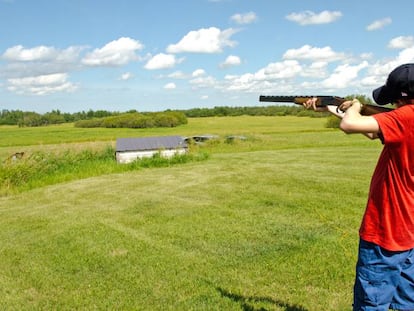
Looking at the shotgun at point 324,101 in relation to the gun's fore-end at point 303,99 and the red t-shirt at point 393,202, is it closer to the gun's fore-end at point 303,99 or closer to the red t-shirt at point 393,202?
the gun's fore-end at point 303,99

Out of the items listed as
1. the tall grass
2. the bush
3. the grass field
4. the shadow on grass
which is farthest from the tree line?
the shadow on grass

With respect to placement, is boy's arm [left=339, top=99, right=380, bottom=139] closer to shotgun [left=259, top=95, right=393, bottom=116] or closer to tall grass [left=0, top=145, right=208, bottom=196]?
shotgun [left=259, top=95, right=393, bottom=116]

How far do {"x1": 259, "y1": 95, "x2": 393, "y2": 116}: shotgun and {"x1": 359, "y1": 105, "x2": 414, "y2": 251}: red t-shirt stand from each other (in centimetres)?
29

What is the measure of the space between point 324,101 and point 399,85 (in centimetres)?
84

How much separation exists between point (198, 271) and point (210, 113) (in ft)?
324

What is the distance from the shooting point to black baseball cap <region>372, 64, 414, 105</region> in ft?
9.27

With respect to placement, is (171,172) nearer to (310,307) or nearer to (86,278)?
(86,278)

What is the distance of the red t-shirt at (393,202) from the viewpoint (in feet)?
9.71

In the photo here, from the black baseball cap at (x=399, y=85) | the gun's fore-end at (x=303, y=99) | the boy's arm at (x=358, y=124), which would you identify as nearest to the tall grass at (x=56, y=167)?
the gun's fore-end at (x=303, y=99)

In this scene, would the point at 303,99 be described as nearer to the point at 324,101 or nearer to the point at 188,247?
the point at 324,101

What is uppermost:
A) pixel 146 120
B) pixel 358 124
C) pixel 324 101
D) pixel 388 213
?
pixel 324 101

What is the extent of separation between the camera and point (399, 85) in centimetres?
287

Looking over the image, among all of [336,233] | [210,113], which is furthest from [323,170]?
[210,113]

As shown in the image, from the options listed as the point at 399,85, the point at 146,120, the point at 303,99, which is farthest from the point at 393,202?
the point at 146,120
